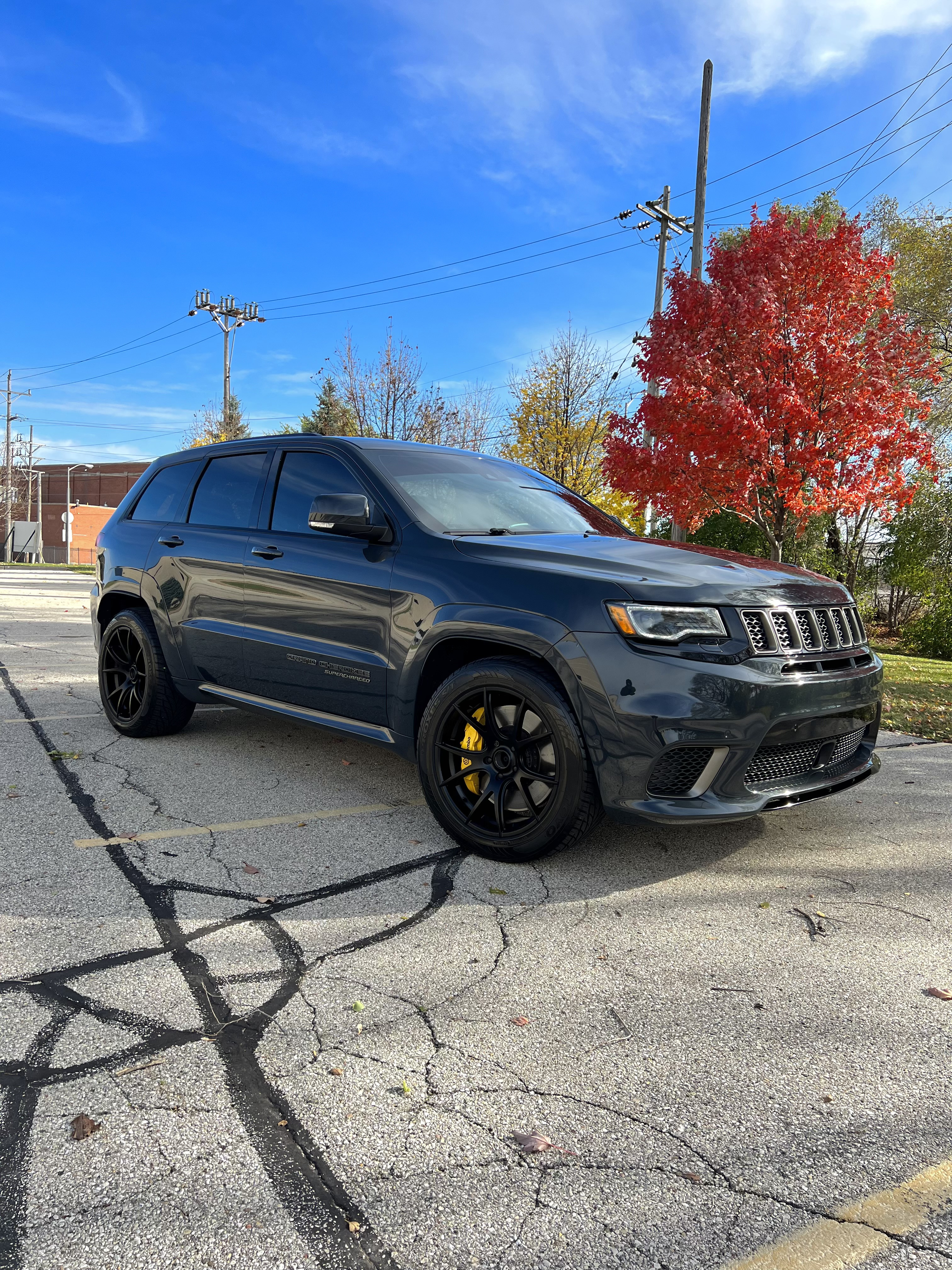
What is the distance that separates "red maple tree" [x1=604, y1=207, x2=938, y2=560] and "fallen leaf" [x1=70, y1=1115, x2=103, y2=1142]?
373 inches

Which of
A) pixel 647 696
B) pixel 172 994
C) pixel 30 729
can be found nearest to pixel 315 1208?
pixel 172 994

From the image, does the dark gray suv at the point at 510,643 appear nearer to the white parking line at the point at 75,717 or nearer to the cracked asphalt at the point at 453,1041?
the cracked asphalt at the point at 453,1041

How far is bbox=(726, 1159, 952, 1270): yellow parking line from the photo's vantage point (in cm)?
176

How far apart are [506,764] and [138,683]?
3.19 m

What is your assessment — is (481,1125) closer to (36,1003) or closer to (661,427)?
(36,1003)

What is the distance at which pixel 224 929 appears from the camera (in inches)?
125

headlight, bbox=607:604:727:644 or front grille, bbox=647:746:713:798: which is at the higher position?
headlight, bbox=607:604:727:644

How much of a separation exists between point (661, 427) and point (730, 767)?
8324 mm

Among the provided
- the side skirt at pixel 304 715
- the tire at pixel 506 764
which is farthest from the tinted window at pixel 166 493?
the tire at pixel 506 764

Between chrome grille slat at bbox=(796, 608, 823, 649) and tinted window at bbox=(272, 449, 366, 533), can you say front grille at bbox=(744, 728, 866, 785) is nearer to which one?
chrome grille slat at bbox=(796, 608, 823, 649)

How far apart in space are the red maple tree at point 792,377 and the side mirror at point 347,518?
A: 694 centimetres

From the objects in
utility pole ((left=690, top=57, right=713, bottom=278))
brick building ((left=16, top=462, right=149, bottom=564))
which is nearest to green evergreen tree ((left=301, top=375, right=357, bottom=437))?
utility pole ((left=690, top=57, right=713, bottom=278))

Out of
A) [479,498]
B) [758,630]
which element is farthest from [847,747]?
[479,498]

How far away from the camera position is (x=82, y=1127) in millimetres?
2084
